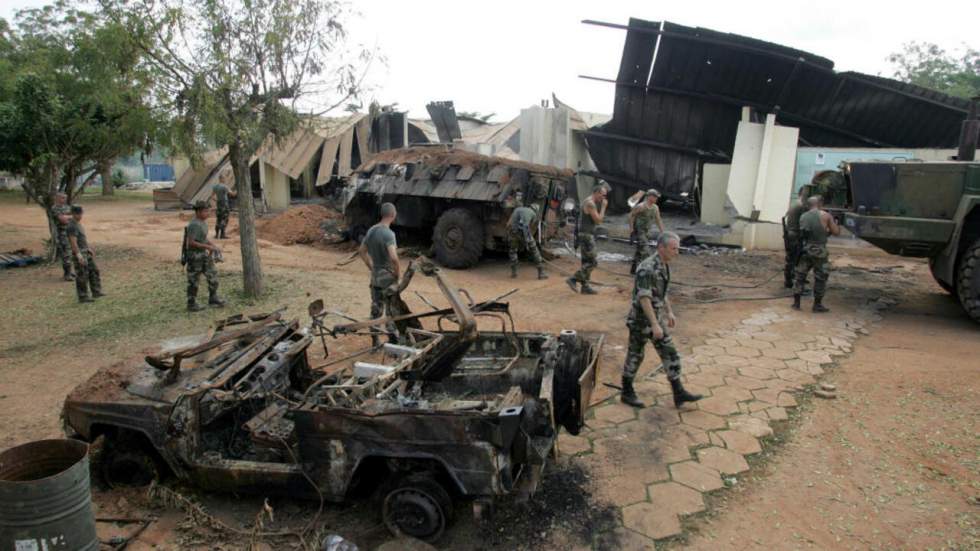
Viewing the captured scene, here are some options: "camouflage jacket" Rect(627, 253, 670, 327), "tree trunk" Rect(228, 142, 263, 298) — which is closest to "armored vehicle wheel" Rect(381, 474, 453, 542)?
"camouflage jacket" Rect(627, 253, 670, 327)

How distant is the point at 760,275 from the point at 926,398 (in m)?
5.58

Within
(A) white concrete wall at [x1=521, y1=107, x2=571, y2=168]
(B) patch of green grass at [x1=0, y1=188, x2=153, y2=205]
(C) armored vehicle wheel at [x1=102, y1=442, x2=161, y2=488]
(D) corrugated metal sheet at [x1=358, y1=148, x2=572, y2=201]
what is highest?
(A) white concrete wall at [x1=521, y1=107, x2=571, y2=168]

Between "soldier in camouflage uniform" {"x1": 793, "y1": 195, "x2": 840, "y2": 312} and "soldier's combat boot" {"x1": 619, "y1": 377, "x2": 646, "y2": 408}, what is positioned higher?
"soldier in camouflage uniform" {"x1": 793, "y1": 195, "x2": 840, "y2": 312}

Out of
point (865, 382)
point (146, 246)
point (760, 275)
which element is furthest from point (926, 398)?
point (146, 246)

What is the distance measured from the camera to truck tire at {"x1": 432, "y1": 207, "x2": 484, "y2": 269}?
11180 mm

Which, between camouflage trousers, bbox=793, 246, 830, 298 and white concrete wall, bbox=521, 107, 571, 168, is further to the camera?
white concrete wall, bbox=521, 107, 571, 168

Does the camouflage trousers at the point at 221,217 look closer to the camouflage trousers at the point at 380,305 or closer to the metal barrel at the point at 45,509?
the camouflage trousers at the point at 380,305

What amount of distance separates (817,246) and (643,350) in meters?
4.13

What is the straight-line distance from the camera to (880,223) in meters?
7.92

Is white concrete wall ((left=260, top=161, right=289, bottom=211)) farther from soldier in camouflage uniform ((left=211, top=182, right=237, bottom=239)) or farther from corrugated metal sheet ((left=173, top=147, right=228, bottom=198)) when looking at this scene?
soldier in camouflage uniform ((left=211, top=182, right=237, bottom=239))

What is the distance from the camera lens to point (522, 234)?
412 inches

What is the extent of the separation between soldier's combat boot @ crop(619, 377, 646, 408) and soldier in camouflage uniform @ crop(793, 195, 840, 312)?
4.19 meters

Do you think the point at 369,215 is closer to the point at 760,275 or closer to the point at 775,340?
the point at 760,275

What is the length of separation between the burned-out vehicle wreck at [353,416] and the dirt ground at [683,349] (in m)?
0.29
